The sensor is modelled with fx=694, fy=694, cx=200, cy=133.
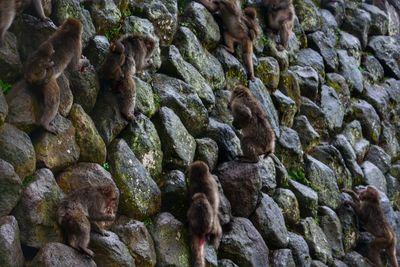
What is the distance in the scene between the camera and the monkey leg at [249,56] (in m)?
12.1

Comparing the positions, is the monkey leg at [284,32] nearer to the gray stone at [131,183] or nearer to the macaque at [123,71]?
the macaque at [123,71]

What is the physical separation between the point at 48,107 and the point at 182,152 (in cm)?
246

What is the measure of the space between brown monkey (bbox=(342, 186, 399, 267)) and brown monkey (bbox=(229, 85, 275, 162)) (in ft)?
10.3

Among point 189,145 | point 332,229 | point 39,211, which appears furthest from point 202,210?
point 332,229

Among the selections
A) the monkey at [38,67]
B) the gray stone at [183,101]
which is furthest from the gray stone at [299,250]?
the monkey at [38,67]

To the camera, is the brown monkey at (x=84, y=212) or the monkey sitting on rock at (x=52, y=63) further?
the monkey sitting on rock at (x=52, y=63)

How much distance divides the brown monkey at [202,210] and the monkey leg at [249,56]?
339 centimetres

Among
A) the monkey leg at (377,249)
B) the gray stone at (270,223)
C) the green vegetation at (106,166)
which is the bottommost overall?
the monkey leg at (377,249)

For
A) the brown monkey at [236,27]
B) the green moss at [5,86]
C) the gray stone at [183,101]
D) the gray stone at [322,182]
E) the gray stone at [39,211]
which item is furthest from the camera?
the gray stone at [322,182]

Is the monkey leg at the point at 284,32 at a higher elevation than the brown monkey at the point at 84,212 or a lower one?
lower

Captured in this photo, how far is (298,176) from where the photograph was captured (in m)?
12.4

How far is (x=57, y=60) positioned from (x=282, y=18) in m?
6.93

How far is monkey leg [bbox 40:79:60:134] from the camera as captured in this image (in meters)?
7.55

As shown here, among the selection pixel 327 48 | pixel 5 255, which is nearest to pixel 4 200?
pixel 5 255
